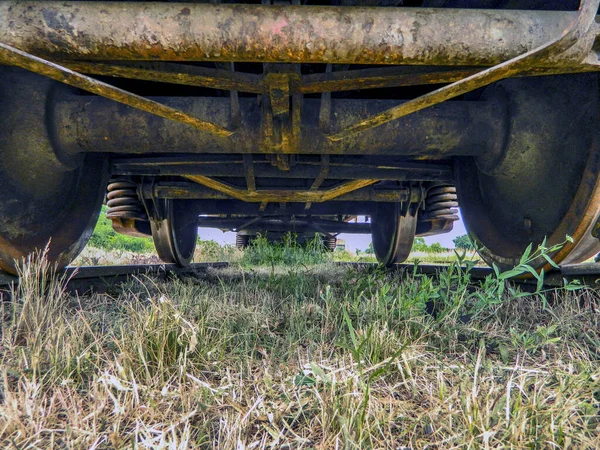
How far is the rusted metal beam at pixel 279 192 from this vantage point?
2.49 meters

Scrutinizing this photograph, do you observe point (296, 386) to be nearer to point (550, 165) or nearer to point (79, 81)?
point (79, 81)

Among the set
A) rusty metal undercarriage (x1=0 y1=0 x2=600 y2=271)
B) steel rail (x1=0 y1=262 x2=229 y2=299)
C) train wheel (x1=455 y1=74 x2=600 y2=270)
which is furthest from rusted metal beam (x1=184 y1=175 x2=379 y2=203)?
train wheel (x1=455 y1=74 x2=600 y2=270)

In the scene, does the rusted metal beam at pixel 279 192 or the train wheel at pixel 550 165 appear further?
the rusted metal beam at pixel 279 192

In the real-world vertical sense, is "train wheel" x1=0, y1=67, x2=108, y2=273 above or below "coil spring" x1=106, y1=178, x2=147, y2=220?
above

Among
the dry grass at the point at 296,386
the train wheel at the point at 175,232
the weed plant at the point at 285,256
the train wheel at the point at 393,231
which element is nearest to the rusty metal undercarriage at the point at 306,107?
the train wheel at the point at 175,232

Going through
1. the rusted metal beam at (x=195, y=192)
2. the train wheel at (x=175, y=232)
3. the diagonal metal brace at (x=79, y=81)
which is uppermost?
→ the diagonal metal brace at (x=79, y=81)

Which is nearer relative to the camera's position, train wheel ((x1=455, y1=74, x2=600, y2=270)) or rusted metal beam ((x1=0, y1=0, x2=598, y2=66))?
rusted metal beam ((x1=0, y1=0, x2=598, y2=66))

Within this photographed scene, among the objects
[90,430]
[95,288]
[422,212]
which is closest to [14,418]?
[90,430]

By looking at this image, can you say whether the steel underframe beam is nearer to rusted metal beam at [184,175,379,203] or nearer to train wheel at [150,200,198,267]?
rusted metal beam at [184,175,379,203]

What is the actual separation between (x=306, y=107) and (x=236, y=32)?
0.66 metres

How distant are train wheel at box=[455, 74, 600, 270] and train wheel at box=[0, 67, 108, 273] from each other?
2081 mm

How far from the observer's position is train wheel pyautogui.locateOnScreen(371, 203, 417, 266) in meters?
3.35

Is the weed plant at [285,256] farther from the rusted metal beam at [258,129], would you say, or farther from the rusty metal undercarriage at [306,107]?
the rusted metal beam at [258,129]

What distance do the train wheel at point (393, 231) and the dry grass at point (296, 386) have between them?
1.97m
